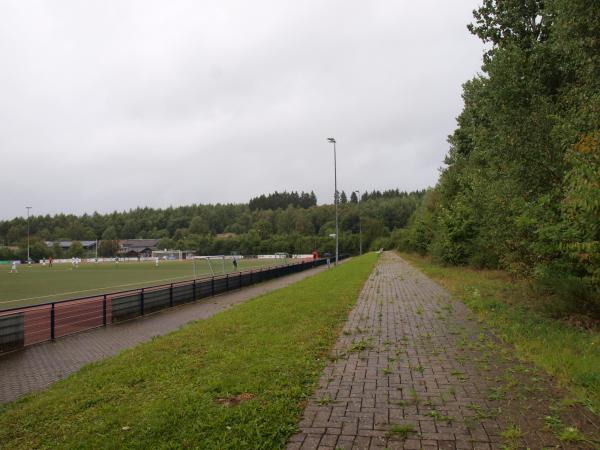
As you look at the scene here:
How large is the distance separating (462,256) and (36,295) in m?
25.5

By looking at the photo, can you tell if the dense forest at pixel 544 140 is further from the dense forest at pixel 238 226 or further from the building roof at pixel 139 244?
the building roof at pixel 139 244

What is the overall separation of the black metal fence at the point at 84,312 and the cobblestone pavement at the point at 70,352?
0.44 metres

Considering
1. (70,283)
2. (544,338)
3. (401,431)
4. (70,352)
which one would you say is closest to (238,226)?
(70,283)

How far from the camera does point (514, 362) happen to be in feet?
21.0

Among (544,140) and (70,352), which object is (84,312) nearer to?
(70,352)

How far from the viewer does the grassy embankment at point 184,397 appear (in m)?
4.20

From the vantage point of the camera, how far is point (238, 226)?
488ft

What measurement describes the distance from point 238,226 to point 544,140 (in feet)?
463

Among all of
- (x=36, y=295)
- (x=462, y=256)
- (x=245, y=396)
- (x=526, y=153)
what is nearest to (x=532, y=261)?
(x=526, y=153)

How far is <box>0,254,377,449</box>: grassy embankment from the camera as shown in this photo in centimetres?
420

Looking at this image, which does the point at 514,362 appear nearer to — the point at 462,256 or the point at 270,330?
the point at 270,330

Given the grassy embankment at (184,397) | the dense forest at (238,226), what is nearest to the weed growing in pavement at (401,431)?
the grassy embankment at (184,397)

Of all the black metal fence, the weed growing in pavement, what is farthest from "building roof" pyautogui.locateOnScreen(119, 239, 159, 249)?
the weed growing in pavement

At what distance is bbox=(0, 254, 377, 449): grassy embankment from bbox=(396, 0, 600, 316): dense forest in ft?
14.5
